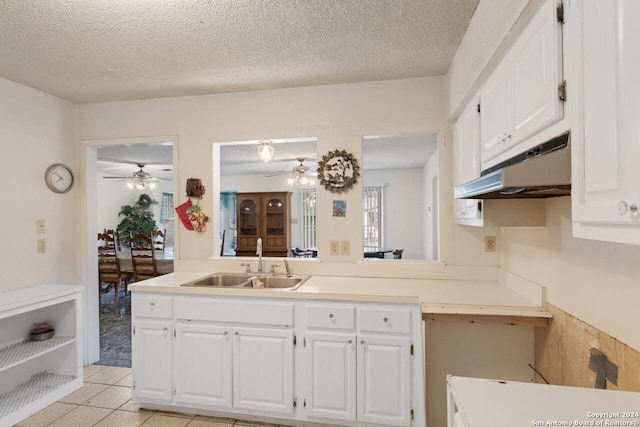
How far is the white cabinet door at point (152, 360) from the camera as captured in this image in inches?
83.7

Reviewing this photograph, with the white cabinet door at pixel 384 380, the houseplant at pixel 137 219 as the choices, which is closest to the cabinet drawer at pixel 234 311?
the white cabinet door at pixel 384 380

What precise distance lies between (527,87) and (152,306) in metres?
2.37

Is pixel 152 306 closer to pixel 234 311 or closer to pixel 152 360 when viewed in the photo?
pixel 152 360

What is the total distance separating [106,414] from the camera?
Answer: 7.11ft

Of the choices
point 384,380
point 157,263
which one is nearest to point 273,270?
point 384,380

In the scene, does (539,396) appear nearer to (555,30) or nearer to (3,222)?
(555,30)

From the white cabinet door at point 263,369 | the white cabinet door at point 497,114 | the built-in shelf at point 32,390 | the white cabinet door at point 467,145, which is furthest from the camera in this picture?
the built-in shelf at point 32,390

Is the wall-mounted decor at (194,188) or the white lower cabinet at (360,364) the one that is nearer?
the white lower cabinet at (360,364)

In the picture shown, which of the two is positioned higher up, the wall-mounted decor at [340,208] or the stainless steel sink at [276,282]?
the wall-mounted decor at [340,208]

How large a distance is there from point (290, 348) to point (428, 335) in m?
0.86

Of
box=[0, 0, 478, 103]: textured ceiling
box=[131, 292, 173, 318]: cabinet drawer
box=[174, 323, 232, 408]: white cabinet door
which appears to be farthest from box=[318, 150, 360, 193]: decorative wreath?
box=[131, 292, 173, 318]: cabinet drawer

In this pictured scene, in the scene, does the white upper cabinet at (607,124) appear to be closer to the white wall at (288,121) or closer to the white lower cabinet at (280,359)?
the white lower cabinet at (280,359)

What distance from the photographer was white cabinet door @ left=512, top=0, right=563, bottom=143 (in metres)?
0.97

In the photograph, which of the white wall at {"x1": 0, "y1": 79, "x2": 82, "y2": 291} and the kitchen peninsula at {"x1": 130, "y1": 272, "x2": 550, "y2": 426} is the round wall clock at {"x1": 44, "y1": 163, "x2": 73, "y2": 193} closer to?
the white wall at {"x1": 0, "y1": 79, "x2": 82, "y2": 291}
